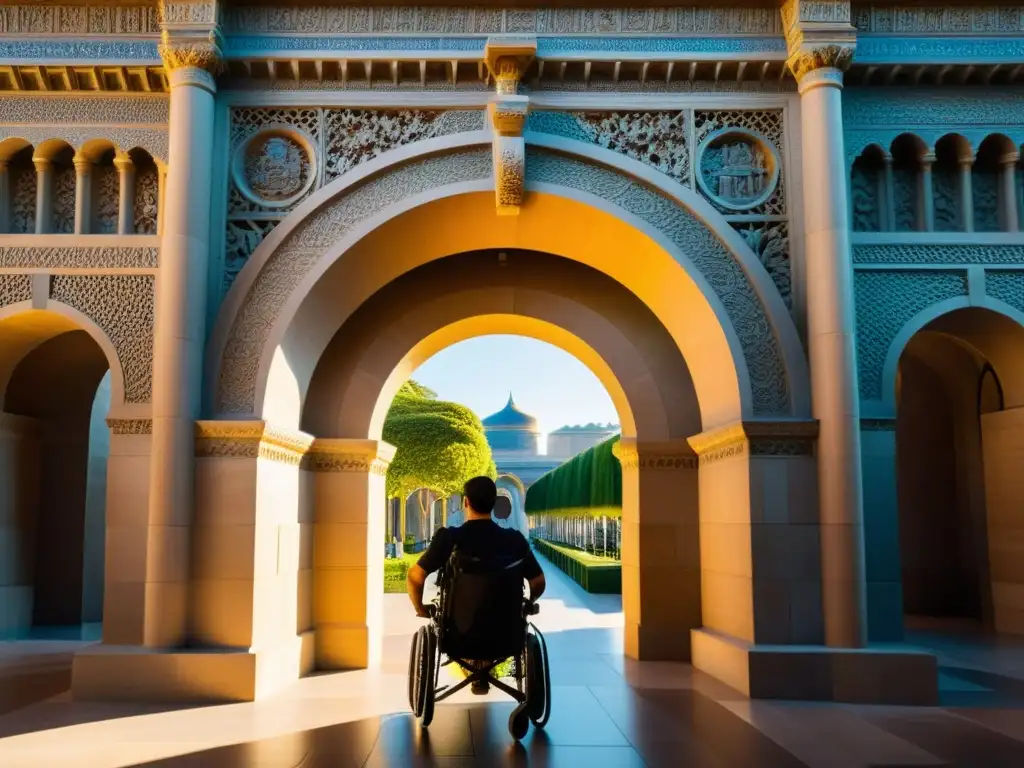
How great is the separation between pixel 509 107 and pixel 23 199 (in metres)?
4.04

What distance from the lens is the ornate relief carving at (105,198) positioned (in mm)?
7105

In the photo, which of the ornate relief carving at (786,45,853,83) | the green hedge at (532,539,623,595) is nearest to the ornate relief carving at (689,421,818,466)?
the ornate relief carving at (786,45,853,83)

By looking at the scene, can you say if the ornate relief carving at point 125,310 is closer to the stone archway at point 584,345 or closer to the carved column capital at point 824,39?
the stone archway at point 584,345

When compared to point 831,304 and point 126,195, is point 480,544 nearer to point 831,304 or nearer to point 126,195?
point 831,304

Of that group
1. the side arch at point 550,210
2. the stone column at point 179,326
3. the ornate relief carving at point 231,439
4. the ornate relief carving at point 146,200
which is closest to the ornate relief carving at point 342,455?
the side arch at point 550,210

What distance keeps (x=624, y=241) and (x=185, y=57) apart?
3673mm

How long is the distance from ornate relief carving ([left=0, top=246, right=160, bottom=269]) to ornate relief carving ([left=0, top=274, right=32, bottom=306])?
10cm

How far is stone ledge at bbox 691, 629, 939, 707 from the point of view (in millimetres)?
6027

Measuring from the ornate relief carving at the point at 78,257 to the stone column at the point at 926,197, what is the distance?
6010 millimetres

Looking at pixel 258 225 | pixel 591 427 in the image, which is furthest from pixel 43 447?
pixel 591 427

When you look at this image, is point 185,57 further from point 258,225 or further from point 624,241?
point 624,241

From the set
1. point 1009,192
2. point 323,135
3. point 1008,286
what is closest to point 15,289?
point 323,135

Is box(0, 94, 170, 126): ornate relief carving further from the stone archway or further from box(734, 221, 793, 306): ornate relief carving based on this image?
box(734, 221, 793, 306): ornate relief carving

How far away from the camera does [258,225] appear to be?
6953mm
